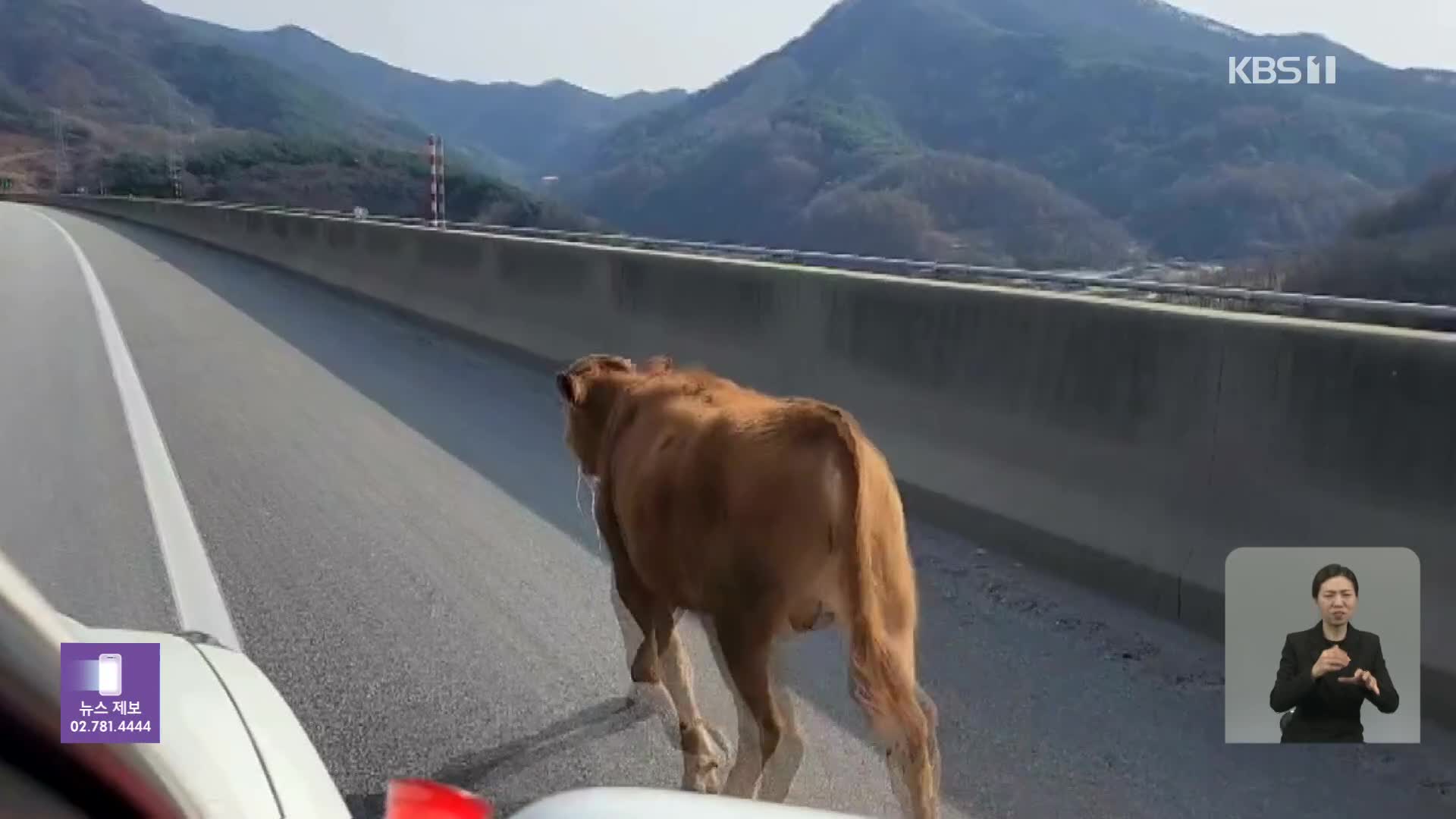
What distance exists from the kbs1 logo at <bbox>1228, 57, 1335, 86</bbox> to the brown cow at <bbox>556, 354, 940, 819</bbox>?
10440mm

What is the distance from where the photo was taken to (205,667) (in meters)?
2.28

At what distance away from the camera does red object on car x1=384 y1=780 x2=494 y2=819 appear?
5.98 ft

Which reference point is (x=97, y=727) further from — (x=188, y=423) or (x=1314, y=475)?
(x=188, y=423)

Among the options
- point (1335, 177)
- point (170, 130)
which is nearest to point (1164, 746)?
point (1335, 177)

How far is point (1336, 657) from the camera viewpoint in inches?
159

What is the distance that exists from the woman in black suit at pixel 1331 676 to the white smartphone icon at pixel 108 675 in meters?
3.32

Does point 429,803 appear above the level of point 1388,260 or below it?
below

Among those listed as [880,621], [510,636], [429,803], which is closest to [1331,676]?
[880,621]

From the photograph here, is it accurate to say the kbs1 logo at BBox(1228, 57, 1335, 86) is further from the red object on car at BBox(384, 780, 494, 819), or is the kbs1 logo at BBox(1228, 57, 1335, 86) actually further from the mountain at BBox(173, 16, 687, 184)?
the mountain at BBox(173, 16, 687, 184)

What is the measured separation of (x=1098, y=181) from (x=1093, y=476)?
23036 mm

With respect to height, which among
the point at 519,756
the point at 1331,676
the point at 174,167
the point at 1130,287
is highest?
the point at 174,167

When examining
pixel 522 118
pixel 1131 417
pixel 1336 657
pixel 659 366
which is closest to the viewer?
pixel 1336 657

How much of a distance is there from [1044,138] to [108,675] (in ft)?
113

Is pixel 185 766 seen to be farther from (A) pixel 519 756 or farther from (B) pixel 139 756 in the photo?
(A) pixel 519 756
